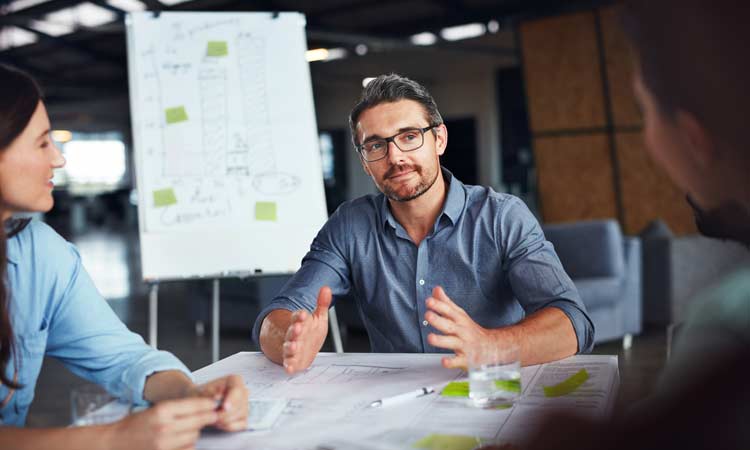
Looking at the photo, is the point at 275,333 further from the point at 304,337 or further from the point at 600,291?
the point at 600,291

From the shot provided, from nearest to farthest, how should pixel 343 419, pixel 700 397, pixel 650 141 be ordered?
pixel 700 397 < pixel 650 141 < pixel 343 419

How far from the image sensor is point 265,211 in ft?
10.5

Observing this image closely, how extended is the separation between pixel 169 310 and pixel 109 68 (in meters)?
10.3

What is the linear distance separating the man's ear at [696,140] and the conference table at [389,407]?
55 centimetres

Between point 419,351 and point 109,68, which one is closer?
point 419,351

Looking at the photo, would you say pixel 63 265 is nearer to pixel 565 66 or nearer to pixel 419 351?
pixel 419 351

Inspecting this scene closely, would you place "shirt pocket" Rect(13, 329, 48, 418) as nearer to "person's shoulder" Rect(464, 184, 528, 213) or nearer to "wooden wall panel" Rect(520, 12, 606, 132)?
"person's shoulder" Rect(464, 184, 528, 213)

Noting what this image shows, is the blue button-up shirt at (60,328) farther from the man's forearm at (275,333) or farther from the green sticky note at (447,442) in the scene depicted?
the green sticky note at (447,442)

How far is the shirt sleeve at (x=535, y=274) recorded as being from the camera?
1.88 meters

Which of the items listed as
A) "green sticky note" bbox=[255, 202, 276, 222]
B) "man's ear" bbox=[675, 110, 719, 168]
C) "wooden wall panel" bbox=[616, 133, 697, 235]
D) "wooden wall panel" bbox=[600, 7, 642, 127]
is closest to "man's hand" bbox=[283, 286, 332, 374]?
"man's ear" bbox=[675, 110, 719, 168]

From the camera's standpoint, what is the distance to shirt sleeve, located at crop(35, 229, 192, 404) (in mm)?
1556

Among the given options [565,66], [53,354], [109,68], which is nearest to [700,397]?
[53,354]

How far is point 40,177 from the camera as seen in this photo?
1.46 m

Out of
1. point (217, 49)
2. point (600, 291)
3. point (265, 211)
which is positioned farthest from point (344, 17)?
point (265, 211)
